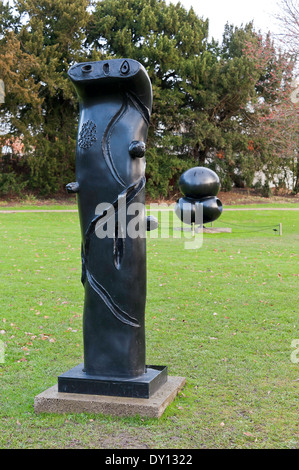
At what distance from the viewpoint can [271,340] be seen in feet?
20.5

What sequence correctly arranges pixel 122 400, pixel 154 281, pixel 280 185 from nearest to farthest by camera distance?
pixel 122 400
pixel 154 281
pixel 280 185

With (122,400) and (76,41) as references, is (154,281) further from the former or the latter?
(76,41)

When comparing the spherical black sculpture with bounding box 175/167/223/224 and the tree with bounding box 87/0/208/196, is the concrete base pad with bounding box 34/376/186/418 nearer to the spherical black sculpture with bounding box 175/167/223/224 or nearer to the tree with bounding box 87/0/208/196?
the spherical black sculpture with bounding box 175/167/223/224

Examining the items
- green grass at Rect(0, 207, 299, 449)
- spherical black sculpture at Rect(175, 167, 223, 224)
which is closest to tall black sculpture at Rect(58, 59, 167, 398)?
green grass at Rect(0, 207, 299, 449)

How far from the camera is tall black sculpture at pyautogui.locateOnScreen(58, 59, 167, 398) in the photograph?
4.21m

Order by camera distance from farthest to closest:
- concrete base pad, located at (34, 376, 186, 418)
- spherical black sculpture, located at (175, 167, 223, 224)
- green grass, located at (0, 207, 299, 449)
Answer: spherical black sculpture, located at (175, 167, 223, 224) → concrete base pad, located at (34, 376, 186, 418) → green grass, located at (0, 207, 299, 449)

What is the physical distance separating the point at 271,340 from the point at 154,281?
3.78m

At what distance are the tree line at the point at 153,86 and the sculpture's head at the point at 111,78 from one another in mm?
22799

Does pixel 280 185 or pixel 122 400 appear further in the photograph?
pixel 280 185

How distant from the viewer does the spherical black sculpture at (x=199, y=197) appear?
32.2 feet

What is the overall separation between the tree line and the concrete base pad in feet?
77.4

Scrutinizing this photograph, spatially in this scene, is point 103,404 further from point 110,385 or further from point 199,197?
point 199,197

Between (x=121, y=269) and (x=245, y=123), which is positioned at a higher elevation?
(x=245, y=123)

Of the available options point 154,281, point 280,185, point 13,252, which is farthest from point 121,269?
point 280,185
